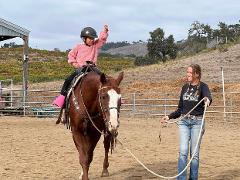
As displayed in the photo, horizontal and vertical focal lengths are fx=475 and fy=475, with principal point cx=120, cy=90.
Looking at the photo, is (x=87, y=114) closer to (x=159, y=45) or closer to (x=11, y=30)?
(x=11, y=30)

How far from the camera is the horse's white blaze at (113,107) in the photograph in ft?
16.2

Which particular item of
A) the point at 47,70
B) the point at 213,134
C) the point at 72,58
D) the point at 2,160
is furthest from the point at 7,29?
the point at 47,70

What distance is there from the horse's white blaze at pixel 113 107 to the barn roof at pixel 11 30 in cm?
1805

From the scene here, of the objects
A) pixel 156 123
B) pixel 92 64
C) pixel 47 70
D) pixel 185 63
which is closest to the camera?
pixel 92 64

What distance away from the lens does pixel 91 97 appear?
5836 mm

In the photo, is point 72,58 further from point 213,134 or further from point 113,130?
point 213,134

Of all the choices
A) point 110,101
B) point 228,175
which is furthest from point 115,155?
point 110,101

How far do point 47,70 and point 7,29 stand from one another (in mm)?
42685

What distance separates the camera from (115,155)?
941cm

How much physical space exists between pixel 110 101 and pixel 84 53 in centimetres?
188

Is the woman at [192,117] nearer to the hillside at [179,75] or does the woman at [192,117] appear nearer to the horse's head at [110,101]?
the horse's head at [110,101]

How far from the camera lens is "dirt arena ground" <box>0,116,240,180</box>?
7.43 meters

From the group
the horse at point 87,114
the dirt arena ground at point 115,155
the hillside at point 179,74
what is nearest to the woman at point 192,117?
the horse at point 87,114

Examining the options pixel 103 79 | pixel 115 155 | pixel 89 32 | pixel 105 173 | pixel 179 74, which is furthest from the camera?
pixel 179 74
